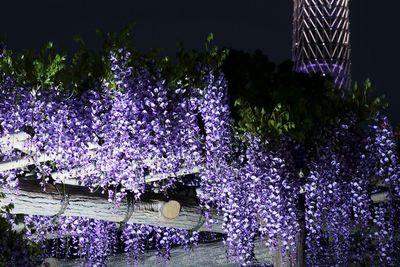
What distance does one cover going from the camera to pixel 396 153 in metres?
8.70

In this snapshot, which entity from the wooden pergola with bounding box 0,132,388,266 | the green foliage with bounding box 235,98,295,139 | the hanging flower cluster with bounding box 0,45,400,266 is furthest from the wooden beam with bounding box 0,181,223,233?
the green foliage with bounding box 235,98,295,139

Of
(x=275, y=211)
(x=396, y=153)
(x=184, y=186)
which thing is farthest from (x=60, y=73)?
(x=396, y=153)

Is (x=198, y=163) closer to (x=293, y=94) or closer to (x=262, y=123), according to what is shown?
(x=262, y=123)

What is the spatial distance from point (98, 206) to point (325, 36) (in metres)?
57.0

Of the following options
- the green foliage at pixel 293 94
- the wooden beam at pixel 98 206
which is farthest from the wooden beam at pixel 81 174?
the green foliage at pixel 293 94

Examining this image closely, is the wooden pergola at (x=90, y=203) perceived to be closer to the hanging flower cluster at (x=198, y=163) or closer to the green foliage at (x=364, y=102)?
the hanging flower cluster at (x=198, y=163)

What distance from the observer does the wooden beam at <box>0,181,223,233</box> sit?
21.0 feet

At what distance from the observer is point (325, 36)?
61.9m

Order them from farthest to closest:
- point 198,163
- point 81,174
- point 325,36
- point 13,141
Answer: point 325,36 < point 198,163 < point 81,174 < point 13,141

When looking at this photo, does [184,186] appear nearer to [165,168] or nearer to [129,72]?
[165,168]

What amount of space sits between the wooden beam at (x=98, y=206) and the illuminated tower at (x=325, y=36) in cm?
5284

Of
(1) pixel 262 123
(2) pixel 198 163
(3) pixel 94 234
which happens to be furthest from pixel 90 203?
(1) pixel 262 123

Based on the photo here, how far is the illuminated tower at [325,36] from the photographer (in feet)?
197

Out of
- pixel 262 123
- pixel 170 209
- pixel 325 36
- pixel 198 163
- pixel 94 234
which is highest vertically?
pixel 325 36
